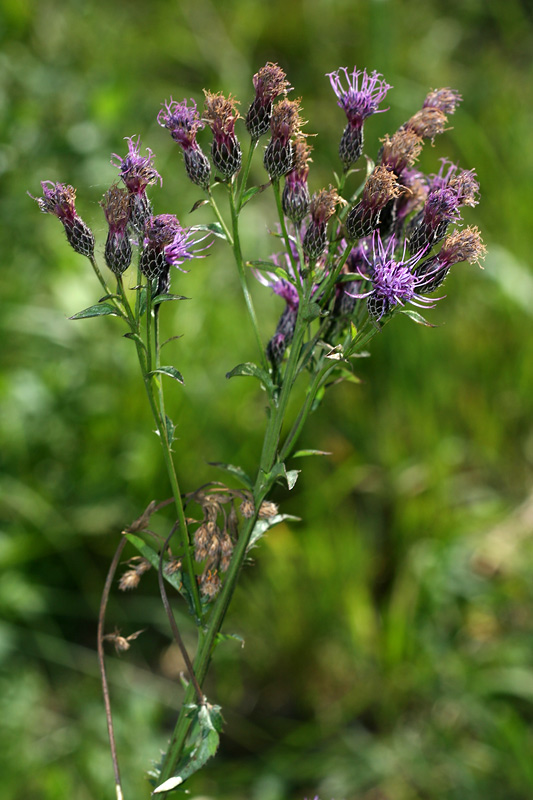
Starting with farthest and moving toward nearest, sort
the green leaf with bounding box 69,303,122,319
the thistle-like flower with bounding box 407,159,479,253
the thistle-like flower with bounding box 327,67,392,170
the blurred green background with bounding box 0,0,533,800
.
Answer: the blurred green background with bounding box 0,0,533,800, the thistle-like flower with bounding box 327,67,392,170, the thistle-like flower with bounding box 407,159,479,253, the green leaf with bounding box 69,303,122,319

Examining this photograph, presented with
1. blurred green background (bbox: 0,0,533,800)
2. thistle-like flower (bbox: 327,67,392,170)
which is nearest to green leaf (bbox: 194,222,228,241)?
thistle-like flower (bbox: 327,67,392,170)

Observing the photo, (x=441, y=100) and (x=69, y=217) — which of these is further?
(x=441, y=100)

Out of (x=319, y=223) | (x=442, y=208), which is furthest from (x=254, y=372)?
(x=442, y=208)

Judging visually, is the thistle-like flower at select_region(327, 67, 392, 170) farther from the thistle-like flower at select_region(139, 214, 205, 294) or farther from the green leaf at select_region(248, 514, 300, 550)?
the green leaf at select_region(248, 514, 300, 550)

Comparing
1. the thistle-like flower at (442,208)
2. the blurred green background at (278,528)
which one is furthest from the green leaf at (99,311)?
the blurred green background at (278,528)

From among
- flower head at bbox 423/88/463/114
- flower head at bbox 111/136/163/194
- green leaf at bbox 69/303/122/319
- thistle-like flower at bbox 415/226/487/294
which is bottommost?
thistle-like flower at bbox 415/226/487/294

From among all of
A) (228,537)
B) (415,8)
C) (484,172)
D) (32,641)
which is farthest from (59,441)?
(415,8)

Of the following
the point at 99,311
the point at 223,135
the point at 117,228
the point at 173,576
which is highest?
the point at 223,135

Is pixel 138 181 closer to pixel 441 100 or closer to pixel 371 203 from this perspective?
pixel 371 203
